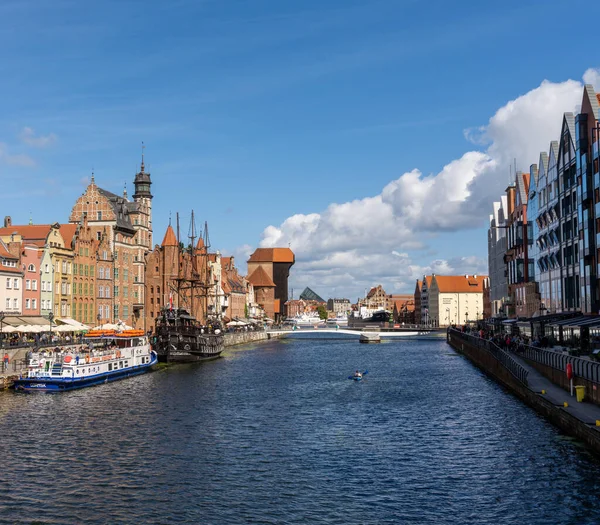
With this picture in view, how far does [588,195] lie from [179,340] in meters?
→ 54.5

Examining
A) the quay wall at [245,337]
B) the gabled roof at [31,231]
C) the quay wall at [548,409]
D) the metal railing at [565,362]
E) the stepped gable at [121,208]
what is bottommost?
the quay wall at [548,409]

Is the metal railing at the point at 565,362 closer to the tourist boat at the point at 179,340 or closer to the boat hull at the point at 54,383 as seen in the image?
the boat hull at the point at 54,383

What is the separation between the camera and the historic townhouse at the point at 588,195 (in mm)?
74500

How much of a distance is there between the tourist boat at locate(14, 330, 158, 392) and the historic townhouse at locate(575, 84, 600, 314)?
4925 centimetres

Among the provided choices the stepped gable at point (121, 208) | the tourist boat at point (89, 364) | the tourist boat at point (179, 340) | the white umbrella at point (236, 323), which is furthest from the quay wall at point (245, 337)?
the tourist boat at point (89, 364)

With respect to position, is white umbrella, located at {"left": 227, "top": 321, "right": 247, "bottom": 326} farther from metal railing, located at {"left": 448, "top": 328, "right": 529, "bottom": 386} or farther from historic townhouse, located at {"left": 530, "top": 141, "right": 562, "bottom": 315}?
historic townhouse, located at {"left": 530, "top": 141, "right": 562, "bottom": 315}

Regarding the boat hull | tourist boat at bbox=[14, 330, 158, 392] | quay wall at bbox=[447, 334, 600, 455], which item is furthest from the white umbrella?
the boat hull

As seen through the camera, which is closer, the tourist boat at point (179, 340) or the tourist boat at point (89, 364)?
the tourist boat at point (89, 364)

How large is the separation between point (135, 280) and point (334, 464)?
10225cm

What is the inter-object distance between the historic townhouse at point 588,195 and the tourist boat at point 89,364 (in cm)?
4925

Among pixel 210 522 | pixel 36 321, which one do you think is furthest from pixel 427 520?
pixel 36 321

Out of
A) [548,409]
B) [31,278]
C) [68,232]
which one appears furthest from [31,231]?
[548,409]

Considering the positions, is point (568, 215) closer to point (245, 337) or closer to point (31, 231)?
point (31, 231)

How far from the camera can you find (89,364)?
66062 mm
